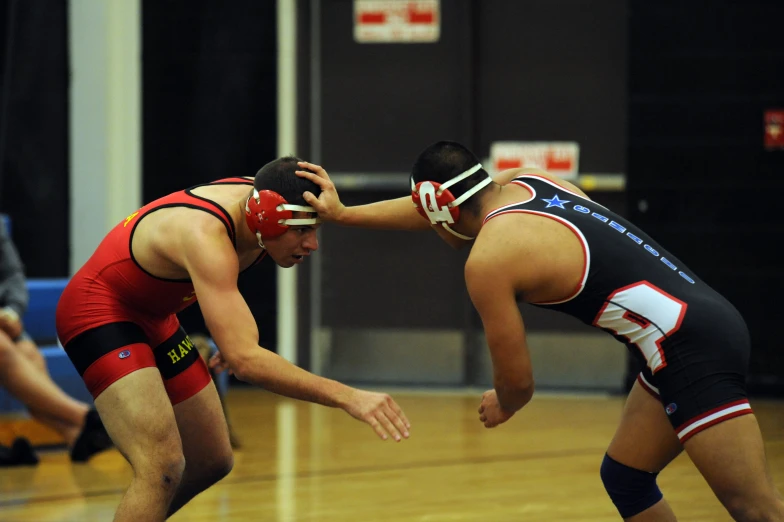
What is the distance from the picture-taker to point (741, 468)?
8.95ft

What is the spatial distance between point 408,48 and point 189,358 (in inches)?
177

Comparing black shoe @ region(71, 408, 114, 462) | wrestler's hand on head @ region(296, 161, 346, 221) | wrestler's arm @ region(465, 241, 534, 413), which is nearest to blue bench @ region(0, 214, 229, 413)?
black shoe @ region(71, 408, 114, 462)

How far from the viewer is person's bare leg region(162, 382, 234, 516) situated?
3.46 meters

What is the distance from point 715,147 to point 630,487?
4487 mm

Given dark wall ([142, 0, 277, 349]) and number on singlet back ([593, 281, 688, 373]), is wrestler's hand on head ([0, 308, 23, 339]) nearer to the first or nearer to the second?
dark wall ([142, 0, 277, 349])

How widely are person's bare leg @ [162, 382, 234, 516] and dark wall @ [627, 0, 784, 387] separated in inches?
171

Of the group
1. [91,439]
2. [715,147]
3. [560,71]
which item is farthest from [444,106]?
[91,439]

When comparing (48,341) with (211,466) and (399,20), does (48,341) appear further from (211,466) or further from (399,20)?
(211,466)

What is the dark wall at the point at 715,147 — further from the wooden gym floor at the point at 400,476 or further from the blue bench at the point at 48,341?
the blue bench at the point at 48,341

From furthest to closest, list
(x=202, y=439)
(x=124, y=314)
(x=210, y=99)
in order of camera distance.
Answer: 1. (x=210, y=99)
2. (x=202, y=439)
3. (x=124, y=314)

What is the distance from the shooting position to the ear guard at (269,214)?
3.15 metres

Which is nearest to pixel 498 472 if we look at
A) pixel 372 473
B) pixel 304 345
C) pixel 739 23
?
pixel 372 473

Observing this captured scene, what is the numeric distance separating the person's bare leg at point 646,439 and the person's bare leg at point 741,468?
0.30 meters

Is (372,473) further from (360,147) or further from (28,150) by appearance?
(28,150)
